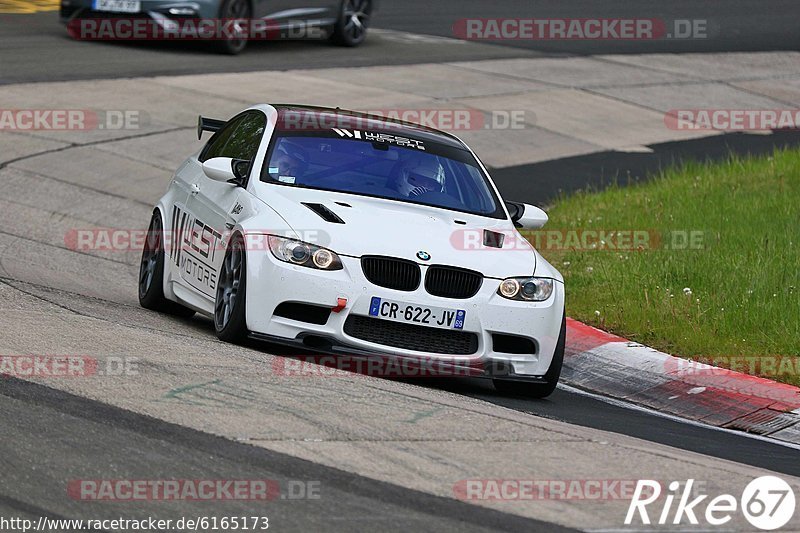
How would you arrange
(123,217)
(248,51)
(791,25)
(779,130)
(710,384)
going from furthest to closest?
(791,25) → (248,51) → (779,130) → (123,217) → (710,384)

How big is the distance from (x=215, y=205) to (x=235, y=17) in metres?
12.8

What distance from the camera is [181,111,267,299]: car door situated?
9227mm

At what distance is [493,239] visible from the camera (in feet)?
29.9

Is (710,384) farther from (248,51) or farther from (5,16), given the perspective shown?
(5,16)

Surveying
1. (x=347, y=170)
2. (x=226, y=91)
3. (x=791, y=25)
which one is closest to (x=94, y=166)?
(x=226, y=91)

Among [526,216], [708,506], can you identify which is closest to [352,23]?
[526,216]

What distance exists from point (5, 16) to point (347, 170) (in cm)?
1597

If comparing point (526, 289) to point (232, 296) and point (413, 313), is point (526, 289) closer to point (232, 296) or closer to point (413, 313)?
point (413, 313)

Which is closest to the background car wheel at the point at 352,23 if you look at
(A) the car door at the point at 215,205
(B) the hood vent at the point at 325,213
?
(A) the car door at the point at 215,205

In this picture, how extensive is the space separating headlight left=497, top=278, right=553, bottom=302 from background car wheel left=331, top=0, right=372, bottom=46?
1579cm

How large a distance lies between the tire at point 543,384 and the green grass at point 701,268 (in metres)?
1.36

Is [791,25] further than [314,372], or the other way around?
[791,25]

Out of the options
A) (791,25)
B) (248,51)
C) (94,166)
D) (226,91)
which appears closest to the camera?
(94,166)

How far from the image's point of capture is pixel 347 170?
31.4 ft
